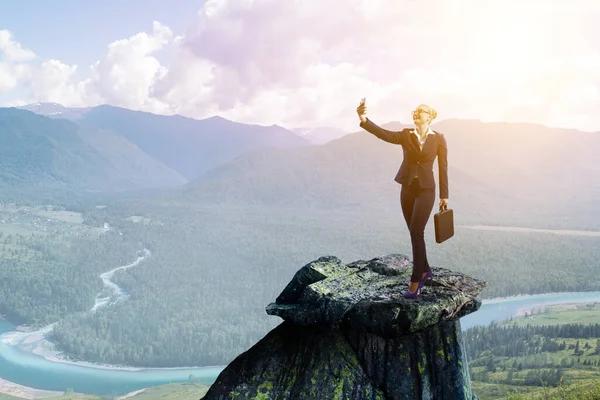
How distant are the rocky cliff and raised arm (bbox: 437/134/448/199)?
2.99 meters

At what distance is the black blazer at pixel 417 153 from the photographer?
50.4 ft

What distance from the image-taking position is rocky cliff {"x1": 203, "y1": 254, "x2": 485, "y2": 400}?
14.4 m

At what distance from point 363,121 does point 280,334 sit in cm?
743

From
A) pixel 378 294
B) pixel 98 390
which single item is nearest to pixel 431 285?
pixel 378 294

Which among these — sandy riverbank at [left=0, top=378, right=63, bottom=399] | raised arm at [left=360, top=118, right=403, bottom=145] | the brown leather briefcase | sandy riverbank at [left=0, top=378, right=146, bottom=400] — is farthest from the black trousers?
sandy riverbank at [left=0, top=378, right=63, bottom=399]

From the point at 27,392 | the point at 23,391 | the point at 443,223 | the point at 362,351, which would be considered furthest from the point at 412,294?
the point at 23,391

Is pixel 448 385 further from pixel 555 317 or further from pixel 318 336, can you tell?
pixel 555 317

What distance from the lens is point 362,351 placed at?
600 inches

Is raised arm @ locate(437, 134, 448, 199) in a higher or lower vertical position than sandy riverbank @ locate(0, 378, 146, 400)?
higher

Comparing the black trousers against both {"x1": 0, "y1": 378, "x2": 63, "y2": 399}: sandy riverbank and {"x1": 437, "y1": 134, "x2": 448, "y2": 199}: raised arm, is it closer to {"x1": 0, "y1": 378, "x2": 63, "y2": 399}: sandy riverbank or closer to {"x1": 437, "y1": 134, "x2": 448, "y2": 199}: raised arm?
{"x1": 437, "y1": 134, "x2": 448, "y2": 199}: raised arm

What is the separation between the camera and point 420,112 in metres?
15.5

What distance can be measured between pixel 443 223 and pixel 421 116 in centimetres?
345

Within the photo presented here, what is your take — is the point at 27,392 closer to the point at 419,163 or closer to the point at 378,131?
the point at 378,131

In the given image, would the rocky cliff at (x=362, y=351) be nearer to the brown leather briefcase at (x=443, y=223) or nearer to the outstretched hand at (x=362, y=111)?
the brown leather briefcase at (x=443, y=223)
